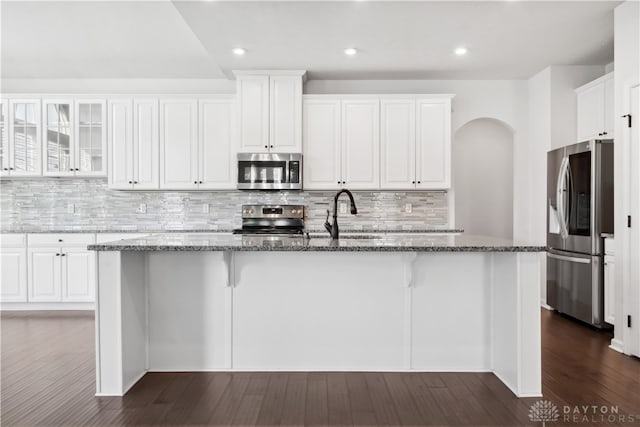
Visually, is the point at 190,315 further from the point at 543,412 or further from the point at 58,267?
the point at 58,267

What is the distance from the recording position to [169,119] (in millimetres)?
4859

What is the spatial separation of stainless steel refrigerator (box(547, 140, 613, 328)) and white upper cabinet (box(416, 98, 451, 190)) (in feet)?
3.66

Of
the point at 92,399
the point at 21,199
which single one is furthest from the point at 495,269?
the point at 21,199

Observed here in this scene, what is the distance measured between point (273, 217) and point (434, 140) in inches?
83.8

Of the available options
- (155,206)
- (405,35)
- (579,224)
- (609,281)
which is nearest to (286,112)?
(405,35)

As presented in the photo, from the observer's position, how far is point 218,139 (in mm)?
4855

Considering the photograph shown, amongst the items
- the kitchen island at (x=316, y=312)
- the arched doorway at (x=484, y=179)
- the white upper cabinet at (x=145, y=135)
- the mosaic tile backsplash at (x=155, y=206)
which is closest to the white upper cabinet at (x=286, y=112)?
the mosaic tile backsplash at (x=155, y=206)

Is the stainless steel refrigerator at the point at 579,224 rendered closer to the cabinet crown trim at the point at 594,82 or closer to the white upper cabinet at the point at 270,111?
the cabinet crown trim at the point at 594,82

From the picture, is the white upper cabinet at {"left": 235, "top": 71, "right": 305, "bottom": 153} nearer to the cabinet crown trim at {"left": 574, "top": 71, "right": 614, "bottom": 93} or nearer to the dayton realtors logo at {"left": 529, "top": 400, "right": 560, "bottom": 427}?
the cabinet crown trim at {"left": 574, "top": 71, "right": 614, "bottom": 93}

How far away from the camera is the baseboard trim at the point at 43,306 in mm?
4672

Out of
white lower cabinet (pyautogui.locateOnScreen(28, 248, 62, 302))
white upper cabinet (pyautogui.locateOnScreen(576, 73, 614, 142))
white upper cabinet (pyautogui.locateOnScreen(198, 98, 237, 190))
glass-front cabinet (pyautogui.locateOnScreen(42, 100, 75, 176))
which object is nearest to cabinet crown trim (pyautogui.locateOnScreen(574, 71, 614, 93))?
white upper cabinet (pyautogui.locateOnScreen(576, 73, 614, 142))

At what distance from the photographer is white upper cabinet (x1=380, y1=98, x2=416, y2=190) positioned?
4.80 meters

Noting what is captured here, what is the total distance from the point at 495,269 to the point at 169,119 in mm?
3939

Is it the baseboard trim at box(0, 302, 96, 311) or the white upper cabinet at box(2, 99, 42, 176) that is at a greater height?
the white upper cabinet at box(2, 99, 42, 176)
